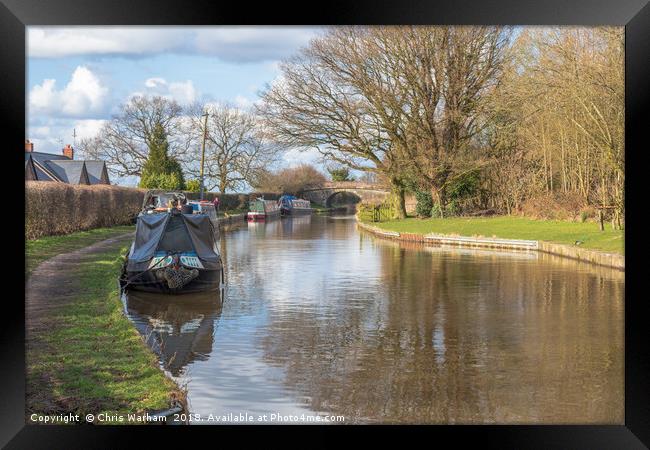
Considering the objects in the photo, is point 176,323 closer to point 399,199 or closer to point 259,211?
point 399,199

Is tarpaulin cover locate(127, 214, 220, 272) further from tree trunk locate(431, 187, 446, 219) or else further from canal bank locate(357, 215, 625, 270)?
tree trunk locate(431, 187, 446, 219)

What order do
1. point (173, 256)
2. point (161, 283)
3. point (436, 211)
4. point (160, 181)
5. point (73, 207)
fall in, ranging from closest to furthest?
point (161, 283) → point (173, 256) → point (73, 207) → point (436, 211) → point (160, 181)

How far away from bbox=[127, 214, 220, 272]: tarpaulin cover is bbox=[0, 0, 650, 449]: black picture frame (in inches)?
342

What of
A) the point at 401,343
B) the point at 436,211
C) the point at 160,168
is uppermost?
the point at 160,168

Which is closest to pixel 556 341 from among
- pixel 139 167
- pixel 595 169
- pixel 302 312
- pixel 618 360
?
pixel 618 360

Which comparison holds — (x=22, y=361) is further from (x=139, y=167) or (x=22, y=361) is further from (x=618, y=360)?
(x=139, y=167)

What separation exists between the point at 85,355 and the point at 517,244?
18.0 m

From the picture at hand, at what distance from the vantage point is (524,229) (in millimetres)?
26953

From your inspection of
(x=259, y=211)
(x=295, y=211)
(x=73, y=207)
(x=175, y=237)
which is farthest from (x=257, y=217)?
(x=175, y=237)

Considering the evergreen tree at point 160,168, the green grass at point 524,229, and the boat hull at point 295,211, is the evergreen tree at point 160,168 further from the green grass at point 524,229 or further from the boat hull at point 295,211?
the boat hull at point 295,211

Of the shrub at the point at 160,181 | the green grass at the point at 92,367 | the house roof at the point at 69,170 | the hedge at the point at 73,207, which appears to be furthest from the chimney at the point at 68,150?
the green grass at the point at 92,367

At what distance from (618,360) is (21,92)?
22.5 feet

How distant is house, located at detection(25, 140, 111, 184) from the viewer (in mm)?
37969
